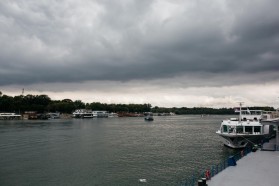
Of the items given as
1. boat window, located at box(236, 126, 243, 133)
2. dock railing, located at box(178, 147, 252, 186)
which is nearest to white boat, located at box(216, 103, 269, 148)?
boat window, located at box(236, 126, 243, 133)

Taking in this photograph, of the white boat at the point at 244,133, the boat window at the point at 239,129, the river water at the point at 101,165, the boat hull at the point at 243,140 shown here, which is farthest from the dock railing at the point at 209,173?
the boat window at the point at 239,129

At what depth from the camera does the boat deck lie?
1118 inches

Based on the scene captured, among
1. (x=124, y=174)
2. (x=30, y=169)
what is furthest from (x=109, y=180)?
(x=30, y=169)

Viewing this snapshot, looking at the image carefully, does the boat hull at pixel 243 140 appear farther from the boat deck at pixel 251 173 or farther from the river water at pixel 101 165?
the boat deck at pixel 251 173

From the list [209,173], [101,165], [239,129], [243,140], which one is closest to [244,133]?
[239,129]

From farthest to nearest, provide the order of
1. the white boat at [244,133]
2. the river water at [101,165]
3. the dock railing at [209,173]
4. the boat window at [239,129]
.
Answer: the boat window at [239,129] < the white boat at [244,133] < the river water at [101,165] < the dock railing at [209,173]

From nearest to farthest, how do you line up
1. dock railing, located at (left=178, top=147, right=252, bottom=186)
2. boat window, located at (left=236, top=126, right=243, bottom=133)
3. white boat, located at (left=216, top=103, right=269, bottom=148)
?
dock railing, located at (left=178, top=147, right=252, bottom=186) → white boat, located at (left=216, top=103, right=269, bottom=148) → boat window, located at (left=236, top=126, right=243, bottom=133)

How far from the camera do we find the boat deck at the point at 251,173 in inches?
1118

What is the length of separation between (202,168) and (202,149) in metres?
24.1

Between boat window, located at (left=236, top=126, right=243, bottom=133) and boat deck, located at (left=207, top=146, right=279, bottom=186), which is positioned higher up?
boat window, located at (left=236, top=126, right=243, bottom=133)

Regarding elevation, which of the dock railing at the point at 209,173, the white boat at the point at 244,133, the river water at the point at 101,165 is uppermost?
the white boat at the point at 244,133

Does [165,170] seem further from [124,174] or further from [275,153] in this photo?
[275,153]

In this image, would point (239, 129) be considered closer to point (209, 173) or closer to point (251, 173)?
point (251, 173)

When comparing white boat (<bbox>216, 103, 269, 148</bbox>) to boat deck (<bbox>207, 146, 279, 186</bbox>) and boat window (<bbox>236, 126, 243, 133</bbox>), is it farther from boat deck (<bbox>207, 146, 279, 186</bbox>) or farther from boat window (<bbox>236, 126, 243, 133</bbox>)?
boat deck (<bbox>207, 146, 279, 186</bbox>)
